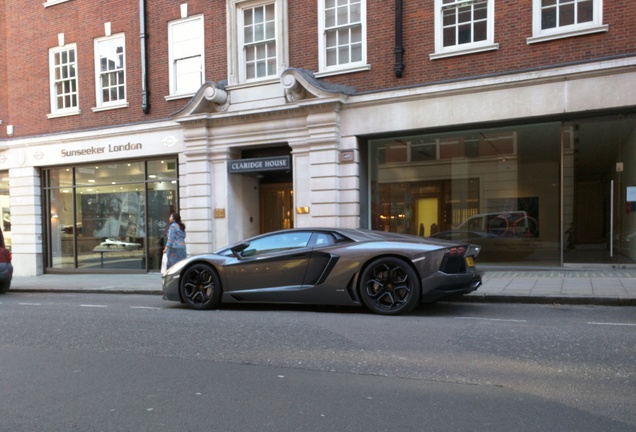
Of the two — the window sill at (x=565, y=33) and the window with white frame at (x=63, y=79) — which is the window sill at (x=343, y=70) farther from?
the window with white frame at (x=63, y=79)

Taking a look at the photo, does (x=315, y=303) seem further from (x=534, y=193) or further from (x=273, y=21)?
(x=273, y=21)

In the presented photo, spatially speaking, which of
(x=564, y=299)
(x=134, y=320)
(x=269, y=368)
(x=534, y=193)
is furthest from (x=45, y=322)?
(x=534, y=193)

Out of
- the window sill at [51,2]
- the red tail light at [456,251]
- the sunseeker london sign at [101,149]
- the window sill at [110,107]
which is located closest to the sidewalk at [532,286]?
the red tail light at [456,251]

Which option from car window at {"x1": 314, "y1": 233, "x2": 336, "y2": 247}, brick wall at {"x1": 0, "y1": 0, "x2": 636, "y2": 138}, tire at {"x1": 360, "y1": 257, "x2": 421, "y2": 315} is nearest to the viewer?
tire at {"x1": 360, "y1": 257, "x2": 421, "y2": 315}

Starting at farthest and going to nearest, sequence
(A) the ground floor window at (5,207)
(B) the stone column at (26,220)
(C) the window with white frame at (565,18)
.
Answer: (A) the ground floor window at (5,207)
(B) the stone column at (26,220)
(C) the window with white frame at (565,18)

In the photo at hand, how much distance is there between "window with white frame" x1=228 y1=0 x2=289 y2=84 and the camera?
1334 centimetres

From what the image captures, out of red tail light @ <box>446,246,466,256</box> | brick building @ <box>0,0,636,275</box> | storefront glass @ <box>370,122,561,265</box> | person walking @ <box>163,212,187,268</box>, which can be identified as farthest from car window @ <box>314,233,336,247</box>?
storefront glass @ <box>370,122,561,265</box>

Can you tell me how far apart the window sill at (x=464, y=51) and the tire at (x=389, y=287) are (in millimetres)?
6371

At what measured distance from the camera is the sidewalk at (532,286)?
25.0 feet

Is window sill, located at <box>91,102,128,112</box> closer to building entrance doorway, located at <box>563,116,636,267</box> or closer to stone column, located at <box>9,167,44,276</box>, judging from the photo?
stone column, located at <box>9,167,44,276</box>

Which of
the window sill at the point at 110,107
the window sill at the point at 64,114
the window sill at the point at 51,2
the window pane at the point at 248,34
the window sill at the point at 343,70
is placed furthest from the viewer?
the window sill at the point at 51,2

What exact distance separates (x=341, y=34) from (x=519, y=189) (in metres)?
5.75

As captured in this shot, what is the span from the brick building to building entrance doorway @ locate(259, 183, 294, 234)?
60 mm

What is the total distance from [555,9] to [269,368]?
32.5 feet
